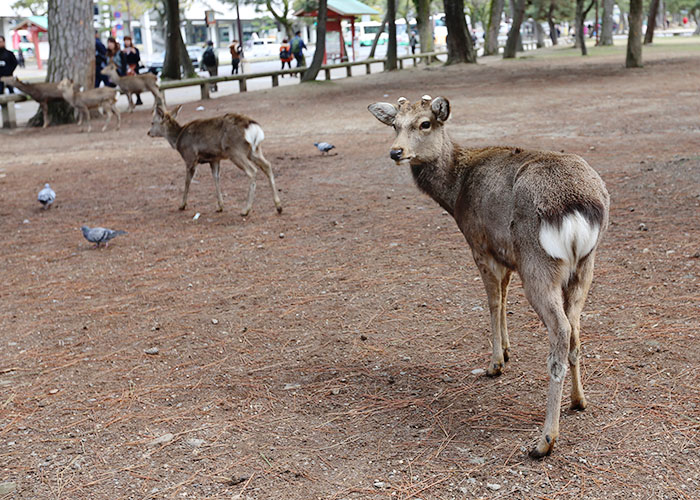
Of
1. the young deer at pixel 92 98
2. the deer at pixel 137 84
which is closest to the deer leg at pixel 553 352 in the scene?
the young deer at pixel 92 98

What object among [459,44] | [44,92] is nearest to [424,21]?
[459,44]

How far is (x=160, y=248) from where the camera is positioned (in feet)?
26.5

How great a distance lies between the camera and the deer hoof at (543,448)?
362 cm

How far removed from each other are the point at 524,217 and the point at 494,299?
813 millimetres

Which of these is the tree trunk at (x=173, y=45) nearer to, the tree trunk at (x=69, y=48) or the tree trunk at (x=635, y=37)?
the tree trunk at (x=69, y=48)

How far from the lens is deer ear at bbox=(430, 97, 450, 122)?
4.55m

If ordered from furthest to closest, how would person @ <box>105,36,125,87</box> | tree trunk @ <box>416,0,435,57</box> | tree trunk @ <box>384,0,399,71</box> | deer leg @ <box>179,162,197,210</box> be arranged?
tree trunk @ <box>416,0,435,57</box>
tree trunk @ <box>384,0,399,71</box>
person @ <box>105,36,125,87</box>
deer leg @ <box>179,162,197,210</box>

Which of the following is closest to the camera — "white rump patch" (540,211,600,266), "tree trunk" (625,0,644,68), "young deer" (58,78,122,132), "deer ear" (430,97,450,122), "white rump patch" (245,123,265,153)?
"white rump patch" (540,211,600,266)

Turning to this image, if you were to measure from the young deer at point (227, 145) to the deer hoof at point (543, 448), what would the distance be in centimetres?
594

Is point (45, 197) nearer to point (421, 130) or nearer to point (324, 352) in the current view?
point (324, 352)

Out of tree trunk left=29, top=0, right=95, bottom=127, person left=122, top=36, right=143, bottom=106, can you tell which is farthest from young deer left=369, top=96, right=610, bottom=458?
person left=122, top=36, right=143, bottom=106

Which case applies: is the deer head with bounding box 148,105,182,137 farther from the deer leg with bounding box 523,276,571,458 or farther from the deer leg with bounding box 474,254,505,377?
the deer leg with bounding box 523,276,571,458

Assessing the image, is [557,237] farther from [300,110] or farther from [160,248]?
[300,110]

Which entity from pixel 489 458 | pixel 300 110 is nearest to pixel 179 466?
pixel 489 458
